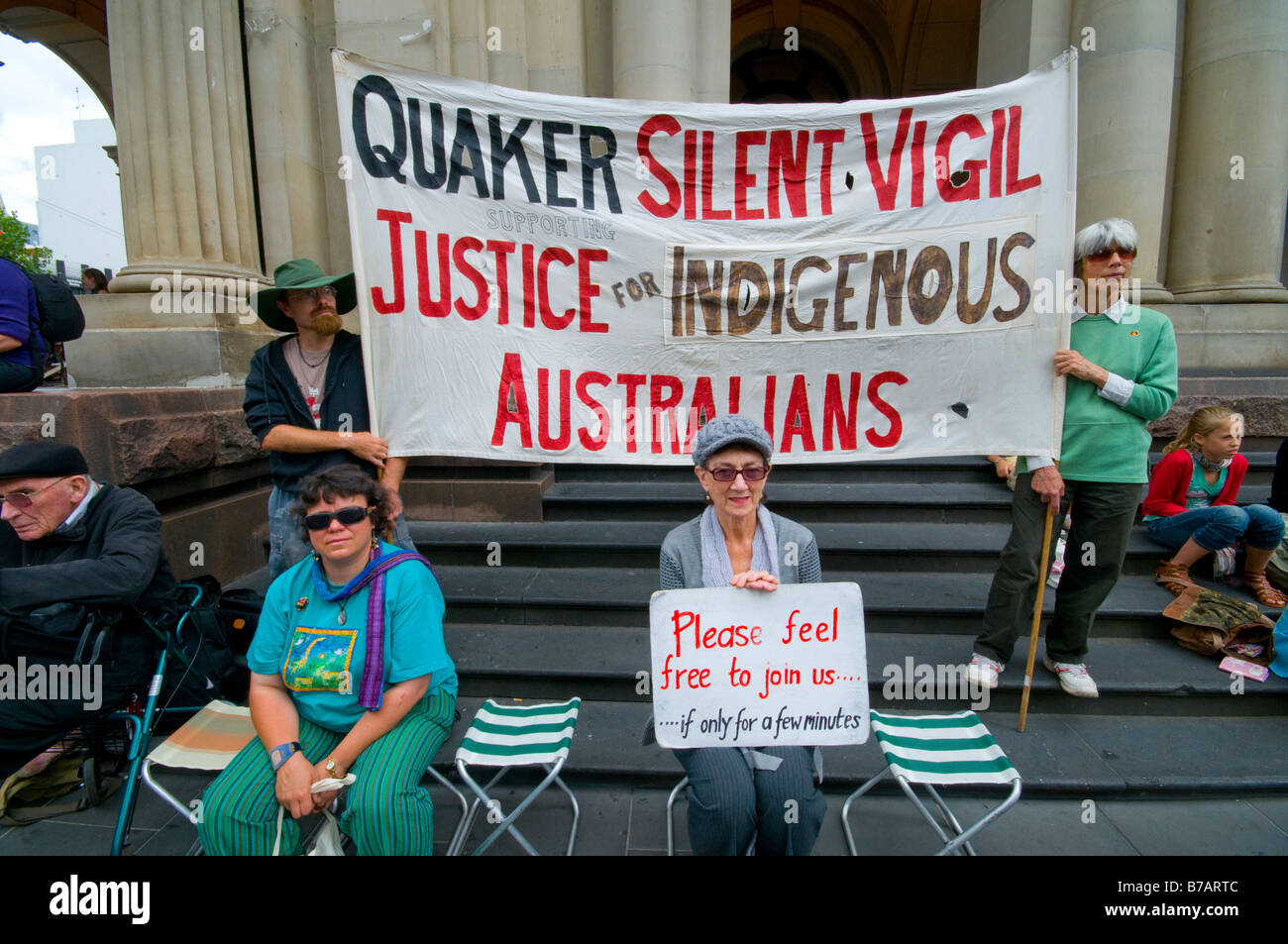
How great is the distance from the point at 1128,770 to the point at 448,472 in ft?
15.1

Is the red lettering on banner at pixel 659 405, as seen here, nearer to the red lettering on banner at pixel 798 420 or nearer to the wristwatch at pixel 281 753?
the red lettering on banner at pixel 798 420

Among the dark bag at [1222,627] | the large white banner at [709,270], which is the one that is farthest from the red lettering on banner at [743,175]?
the dark bag at [1222,627]

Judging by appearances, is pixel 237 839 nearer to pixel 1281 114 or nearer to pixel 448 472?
pixel 448 472

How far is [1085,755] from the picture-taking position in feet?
9.32

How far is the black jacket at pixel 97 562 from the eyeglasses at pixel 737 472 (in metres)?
2.22

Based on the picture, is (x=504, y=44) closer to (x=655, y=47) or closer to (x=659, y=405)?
(x=655, y=47)

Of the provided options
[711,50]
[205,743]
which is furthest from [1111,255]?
[711,50]

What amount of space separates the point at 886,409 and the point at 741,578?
133cm

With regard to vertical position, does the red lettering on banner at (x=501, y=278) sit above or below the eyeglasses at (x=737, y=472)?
above

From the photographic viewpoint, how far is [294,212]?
555cm

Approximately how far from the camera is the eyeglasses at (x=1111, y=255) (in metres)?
2.69
